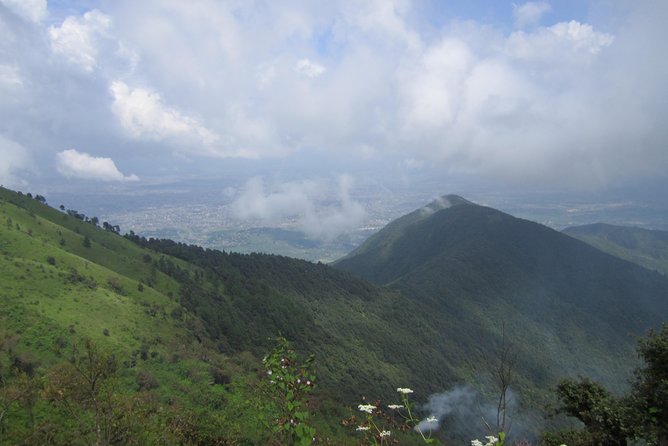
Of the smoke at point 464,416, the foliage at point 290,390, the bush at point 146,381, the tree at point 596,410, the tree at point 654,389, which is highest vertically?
the foliage at point 290,390

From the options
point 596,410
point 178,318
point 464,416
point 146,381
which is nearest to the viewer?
point 596,410

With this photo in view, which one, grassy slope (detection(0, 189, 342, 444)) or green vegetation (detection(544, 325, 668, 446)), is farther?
grassy slope (detection(0, 189, 342, 444))

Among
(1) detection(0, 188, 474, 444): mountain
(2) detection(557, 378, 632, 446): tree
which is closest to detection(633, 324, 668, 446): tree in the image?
(2) detection(557, 378, 632, 446): tree

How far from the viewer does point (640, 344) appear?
28516 millimetres

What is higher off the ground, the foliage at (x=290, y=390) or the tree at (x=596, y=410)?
the foliage at (x=290, y=390)

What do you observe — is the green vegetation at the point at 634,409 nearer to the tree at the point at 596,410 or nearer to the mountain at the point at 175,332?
the tree at the point at 596,410

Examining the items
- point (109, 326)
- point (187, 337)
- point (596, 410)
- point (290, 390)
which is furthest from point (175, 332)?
point (290, 390)

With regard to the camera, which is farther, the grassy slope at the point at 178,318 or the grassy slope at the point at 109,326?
the grassy slope at the point at 178,318

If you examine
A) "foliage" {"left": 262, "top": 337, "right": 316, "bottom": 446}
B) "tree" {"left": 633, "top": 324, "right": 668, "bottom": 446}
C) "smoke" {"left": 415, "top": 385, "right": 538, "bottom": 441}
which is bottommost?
"smoke" {"left": 415, "top": 385, "right": 538, "bottom": 441}

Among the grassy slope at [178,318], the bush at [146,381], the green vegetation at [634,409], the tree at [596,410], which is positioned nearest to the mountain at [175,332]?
the bush at [146,381]

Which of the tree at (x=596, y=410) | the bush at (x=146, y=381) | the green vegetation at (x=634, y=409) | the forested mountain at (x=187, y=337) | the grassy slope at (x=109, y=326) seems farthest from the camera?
the bush at (x=146, y=381)

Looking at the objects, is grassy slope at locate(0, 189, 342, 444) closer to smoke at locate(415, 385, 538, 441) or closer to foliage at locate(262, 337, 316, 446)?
foliage at locate(262, 337, 316, 446)

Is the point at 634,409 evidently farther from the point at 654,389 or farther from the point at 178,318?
the point at 178,318

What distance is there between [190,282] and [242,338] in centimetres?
2972
